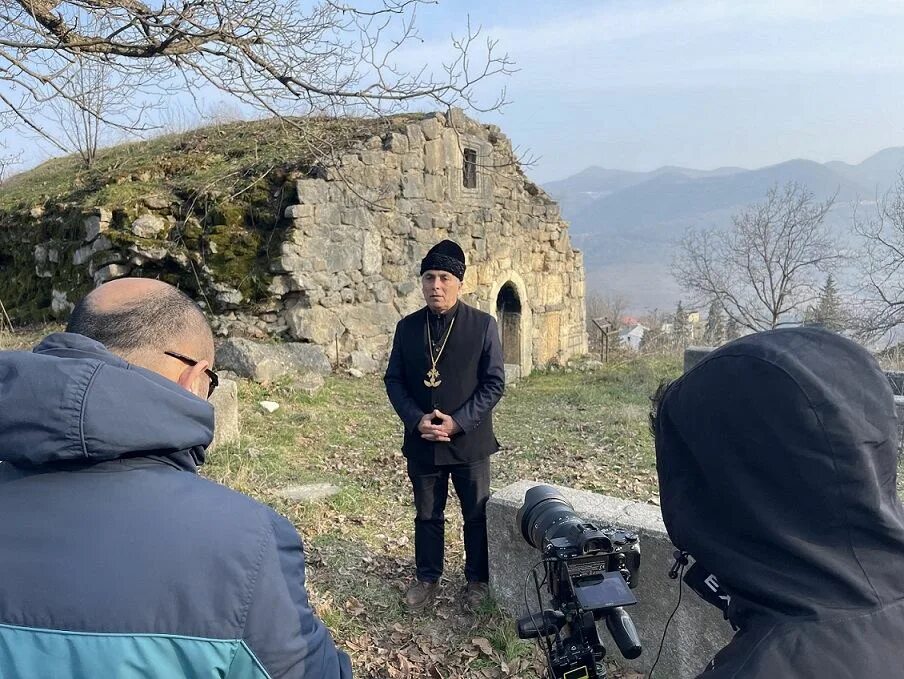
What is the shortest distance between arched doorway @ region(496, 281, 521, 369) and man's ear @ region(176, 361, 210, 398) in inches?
430

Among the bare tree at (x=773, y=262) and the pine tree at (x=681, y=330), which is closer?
the bare tree at (x=773, y=262)

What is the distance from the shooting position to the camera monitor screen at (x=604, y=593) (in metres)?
1.50

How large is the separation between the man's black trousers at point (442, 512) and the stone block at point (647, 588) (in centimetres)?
8

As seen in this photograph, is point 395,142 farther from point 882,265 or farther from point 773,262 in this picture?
point 773,262

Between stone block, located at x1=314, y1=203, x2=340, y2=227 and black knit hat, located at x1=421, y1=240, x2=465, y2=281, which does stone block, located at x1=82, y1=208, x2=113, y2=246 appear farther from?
black knit hat, located at x1=421, y1=240, x2=465, y2=281

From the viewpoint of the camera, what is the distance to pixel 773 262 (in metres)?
17.7

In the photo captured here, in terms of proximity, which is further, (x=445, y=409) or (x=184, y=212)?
(x=184, y=212)

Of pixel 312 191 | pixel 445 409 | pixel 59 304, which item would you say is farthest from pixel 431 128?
pixel 445 409

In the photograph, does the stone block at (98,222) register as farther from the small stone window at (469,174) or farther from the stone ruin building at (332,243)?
the small stone window at (469,174)

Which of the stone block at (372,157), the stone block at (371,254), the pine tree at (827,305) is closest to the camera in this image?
the stone block at (372,157)

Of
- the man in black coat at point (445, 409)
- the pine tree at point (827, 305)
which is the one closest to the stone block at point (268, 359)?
the man in black coat at point (445, 409)

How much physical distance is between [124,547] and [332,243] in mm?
8351

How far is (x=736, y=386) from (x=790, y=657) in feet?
1.37

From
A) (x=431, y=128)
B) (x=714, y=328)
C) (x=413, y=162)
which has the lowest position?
(x=714, y=328)
